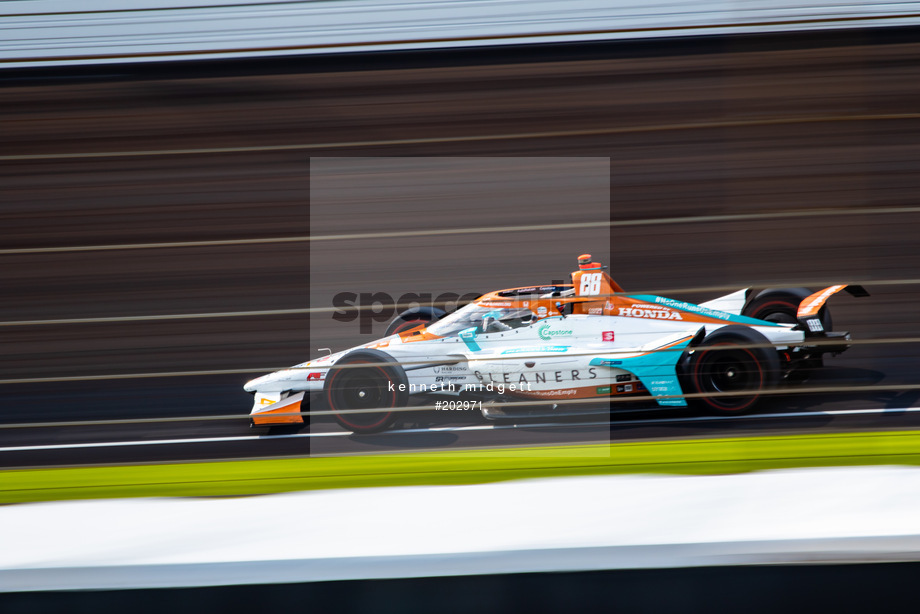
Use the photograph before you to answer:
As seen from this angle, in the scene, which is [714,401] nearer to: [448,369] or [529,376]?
[529,376]

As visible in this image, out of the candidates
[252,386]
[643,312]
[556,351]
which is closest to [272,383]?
[252,386]

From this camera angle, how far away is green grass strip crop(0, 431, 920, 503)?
1.10m

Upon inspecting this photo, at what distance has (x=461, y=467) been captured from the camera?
1116 millimetres

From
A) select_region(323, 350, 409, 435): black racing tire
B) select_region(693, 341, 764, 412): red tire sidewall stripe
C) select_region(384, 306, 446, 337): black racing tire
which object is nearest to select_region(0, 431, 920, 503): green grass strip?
select_region(693, 341, 764, 412): red tire sidewall stripe

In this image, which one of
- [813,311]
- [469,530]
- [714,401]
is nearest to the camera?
[469,530]

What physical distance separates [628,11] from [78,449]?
5.45 feet

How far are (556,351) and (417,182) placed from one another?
58.8 inches

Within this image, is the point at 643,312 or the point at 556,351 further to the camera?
the point at 556,351

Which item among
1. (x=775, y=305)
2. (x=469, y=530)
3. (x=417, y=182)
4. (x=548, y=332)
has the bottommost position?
(x=469, y=530)

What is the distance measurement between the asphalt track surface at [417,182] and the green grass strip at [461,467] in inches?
3.2

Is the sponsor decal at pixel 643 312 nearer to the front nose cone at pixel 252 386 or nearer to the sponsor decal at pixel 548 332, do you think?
the sponsor decal at pixel 548 332

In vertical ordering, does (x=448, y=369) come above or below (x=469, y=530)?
above

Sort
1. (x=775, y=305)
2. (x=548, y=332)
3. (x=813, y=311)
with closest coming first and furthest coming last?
(x=813, y=311) → (x=548, y=332) → (x=775, y=305)

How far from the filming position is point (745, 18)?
3.60 feet
